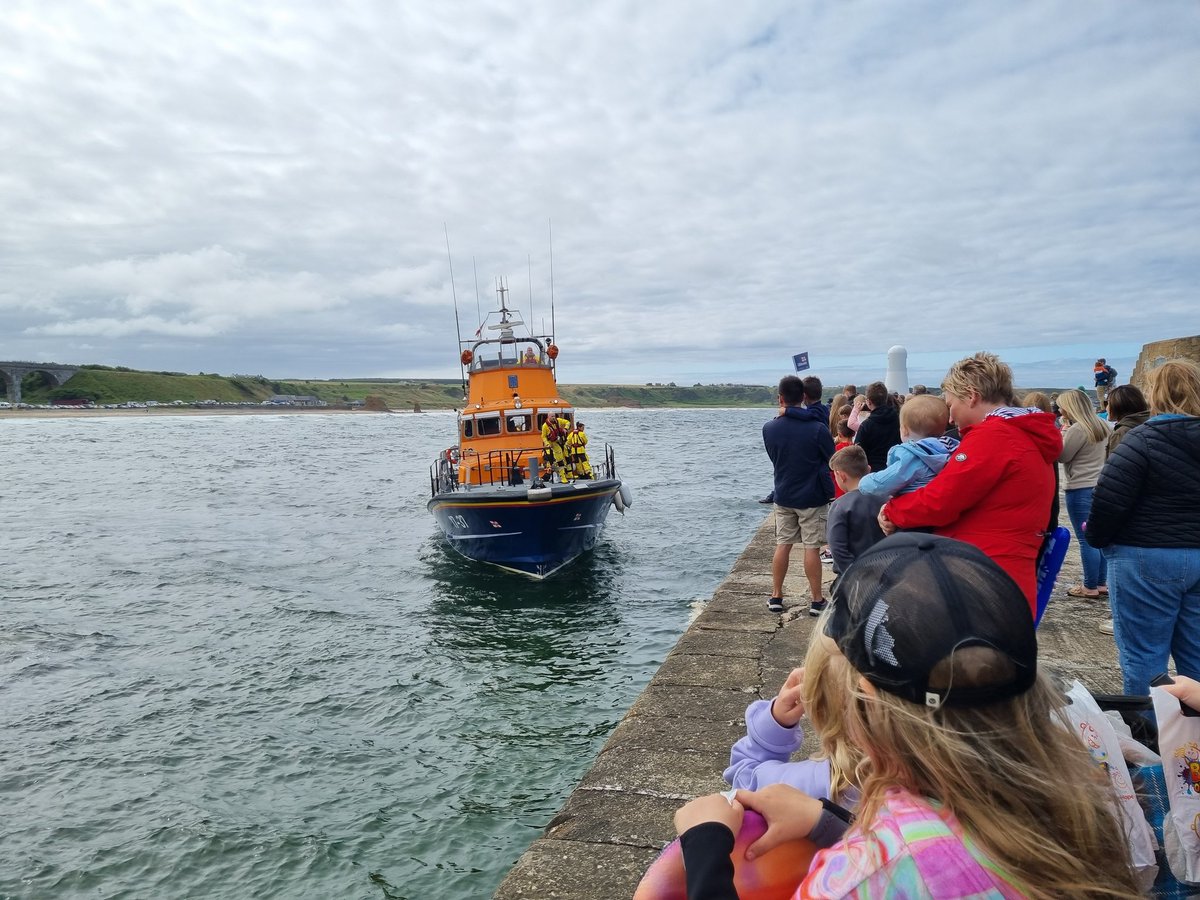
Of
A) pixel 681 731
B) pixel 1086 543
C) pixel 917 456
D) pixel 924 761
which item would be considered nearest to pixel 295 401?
pixel 1086 543

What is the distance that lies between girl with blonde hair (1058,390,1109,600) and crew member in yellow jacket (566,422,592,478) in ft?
27.8

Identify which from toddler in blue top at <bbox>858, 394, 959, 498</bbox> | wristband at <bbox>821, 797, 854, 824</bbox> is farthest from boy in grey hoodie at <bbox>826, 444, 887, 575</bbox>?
wristband at <bbox>821, 797, 854, 824</bbox>

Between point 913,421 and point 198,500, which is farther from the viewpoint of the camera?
point 198,500

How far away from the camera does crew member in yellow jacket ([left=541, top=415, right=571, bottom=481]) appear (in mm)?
→ 14141

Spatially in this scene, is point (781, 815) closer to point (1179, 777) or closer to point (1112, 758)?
point (1112, 758)

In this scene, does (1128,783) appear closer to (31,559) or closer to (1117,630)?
(1117,630)

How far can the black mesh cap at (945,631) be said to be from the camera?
4.17ft

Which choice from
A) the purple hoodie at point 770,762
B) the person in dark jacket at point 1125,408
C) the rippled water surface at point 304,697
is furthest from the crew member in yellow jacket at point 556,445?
the purple hoodie at point 770,762

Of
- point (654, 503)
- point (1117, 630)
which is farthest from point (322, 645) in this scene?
point (654, 503)

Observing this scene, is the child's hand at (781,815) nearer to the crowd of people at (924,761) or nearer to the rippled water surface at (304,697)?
the crowd of people at (924,761)

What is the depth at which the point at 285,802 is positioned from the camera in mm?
6203

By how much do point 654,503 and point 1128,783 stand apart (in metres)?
22.7

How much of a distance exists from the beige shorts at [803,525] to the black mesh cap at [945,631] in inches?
219

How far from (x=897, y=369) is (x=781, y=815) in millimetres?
14452
